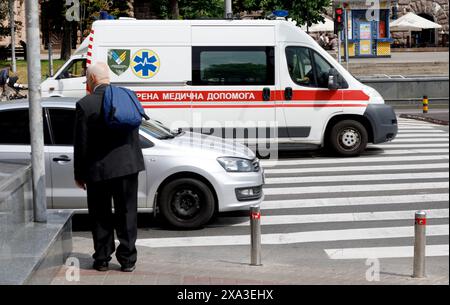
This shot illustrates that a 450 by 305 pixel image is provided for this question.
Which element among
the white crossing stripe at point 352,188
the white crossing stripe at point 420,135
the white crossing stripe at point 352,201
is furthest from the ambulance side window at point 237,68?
the white crossing stripe at point 420,135

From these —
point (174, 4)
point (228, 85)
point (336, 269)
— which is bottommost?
point (336, 269)

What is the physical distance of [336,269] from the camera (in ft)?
24.9

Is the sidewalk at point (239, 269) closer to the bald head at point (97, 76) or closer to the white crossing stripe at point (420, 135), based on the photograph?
the bald head at point (97, 76)

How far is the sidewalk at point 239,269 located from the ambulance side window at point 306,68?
6.76 metres

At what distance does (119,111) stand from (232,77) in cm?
855

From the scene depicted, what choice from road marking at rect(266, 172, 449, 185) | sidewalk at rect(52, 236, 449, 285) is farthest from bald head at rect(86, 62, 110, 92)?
road marking at rect(266, 172, 449, 185)

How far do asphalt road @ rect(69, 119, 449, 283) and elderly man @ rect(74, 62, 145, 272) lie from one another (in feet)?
4.51

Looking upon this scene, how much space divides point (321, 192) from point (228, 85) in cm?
383

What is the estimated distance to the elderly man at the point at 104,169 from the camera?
256 inches

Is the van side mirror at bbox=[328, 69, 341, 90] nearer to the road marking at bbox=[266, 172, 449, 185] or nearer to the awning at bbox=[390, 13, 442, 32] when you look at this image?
the road marking at bbox=[266, 172, 449, 185]

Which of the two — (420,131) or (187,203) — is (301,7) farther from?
(187,203)

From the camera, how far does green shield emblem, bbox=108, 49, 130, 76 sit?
47.4 feet

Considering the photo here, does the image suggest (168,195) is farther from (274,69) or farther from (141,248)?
(274,69)
